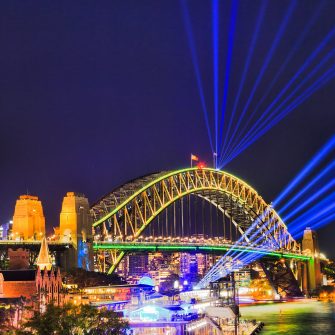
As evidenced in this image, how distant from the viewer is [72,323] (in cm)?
3916

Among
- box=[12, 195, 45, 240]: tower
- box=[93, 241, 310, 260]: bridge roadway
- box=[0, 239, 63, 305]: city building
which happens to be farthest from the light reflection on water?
box=[12, 195, 45, 240]: tower

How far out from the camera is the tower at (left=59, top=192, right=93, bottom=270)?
74625 millimetres

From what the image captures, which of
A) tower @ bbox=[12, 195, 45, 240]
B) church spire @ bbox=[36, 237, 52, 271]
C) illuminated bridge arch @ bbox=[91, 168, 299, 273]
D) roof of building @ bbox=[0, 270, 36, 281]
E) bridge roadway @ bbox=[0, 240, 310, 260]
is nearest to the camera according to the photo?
roof of building @ bbox=[0, 270, 36, 281]

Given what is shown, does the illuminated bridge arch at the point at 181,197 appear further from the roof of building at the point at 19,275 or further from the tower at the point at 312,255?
the roof of building at the point at 19,275

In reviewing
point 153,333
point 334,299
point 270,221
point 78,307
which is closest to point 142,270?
point 270,221

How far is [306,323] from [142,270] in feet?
Result: 252

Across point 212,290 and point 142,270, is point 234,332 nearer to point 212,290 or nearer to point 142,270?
point 212,290

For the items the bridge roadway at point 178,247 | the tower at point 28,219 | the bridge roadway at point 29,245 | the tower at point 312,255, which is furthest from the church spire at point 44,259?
the tower at point 312,255

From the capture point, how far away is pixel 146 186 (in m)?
92.7

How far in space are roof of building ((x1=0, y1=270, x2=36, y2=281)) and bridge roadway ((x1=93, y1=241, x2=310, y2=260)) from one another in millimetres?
19971

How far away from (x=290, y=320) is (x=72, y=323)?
44223 mm

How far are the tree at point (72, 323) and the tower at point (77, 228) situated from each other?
1264 inches

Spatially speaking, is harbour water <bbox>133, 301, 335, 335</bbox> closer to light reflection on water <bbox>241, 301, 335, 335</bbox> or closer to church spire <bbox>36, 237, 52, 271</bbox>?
light reflection on water <bbox>241, 301, 335, 335</bbox>

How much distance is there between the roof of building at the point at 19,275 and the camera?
5844 centimetres
